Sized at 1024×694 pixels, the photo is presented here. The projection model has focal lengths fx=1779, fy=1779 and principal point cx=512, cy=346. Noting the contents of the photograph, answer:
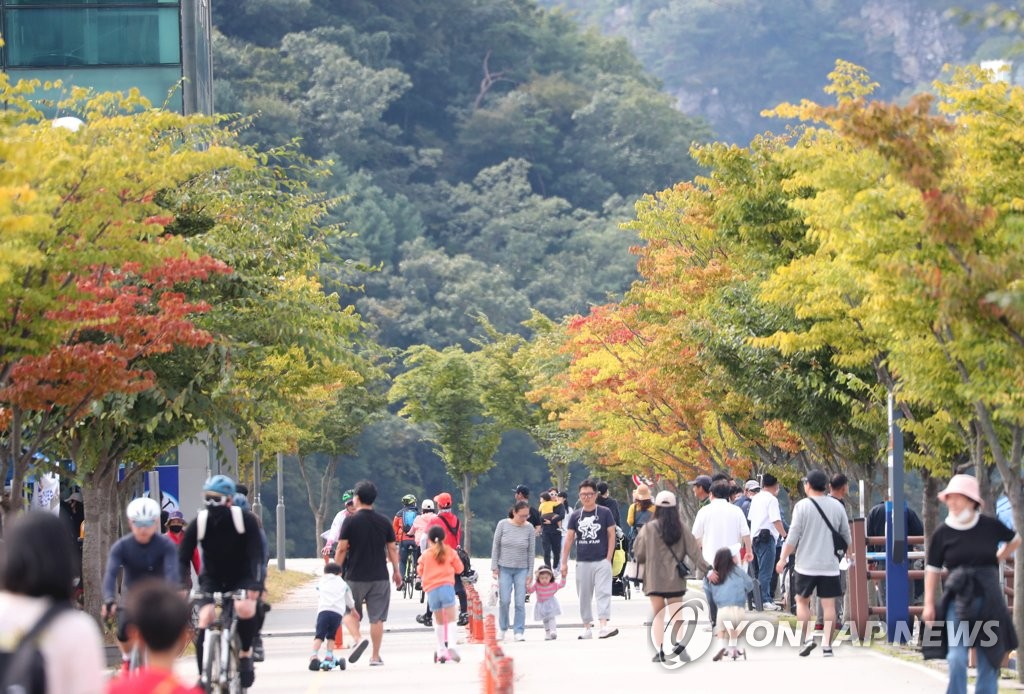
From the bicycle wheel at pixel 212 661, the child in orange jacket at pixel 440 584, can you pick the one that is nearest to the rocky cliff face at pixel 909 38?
the child in orange jacket at pixel 440 584

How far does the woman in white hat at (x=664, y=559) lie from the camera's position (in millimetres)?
17266

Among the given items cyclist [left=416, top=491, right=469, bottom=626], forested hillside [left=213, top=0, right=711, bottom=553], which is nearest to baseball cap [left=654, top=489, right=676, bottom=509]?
cyclist [left=416, top=491, right=469, bottom=626]

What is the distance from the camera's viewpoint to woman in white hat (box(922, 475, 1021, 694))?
11.8m

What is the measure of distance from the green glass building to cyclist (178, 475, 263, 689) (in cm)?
2645

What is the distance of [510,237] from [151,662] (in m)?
96.2

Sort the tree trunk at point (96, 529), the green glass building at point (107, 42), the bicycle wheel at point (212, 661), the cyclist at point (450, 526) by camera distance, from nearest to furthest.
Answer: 1. the bicycle wheel at point (212, 661)
2. the cyclist at point (450, 526)
3. the tree trunk at point (96, 529)
4. the green glass building at point (107, 42)

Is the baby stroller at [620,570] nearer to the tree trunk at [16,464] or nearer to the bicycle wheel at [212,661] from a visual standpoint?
the tree trunk at [16,464]

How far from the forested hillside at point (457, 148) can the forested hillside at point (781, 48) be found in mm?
57757

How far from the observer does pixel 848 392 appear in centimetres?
2364

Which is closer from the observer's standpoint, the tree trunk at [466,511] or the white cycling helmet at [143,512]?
the white cycling helmet at [143,512]

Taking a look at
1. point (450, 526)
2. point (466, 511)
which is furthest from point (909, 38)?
point (450, 526)

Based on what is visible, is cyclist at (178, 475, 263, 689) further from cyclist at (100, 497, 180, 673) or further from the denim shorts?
the denim shorts

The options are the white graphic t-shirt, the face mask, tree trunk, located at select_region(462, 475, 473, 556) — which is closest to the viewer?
the face mask

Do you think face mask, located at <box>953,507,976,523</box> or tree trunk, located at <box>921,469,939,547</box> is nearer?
face mask, located at <box>953,507,976,523</box>
